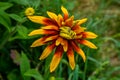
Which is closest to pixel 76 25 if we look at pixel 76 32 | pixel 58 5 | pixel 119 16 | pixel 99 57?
pixel 76 32

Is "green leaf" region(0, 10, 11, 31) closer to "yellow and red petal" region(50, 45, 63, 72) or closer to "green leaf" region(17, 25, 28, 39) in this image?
"green leaf" region(17, 25, 28, 39)

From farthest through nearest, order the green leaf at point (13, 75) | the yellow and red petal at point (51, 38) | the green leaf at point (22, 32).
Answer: the green leaf at point (13, 75), the green leaf at point (22, 32), the yellow and red petal at point (51, 38)

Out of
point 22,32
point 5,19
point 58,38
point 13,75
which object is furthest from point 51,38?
point 13,75

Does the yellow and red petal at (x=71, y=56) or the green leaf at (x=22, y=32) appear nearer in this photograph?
the yellow and red petal at (x=71, y=56)

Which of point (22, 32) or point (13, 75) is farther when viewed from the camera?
point (13, 75)

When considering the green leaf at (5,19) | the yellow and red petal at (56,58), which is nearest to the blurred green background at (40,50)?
the green leaf at (5,19)

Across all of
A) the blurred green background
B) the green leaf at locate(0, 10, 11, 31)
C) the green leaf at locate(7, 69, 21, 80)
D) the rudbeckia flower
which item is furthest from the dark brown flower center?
the green leaf at locate(7, 69, 21, 80)

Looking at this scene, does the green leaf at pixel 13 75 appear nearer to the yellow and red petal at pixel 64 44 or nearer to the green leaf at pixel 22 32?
the green leaf at pixel 22 32

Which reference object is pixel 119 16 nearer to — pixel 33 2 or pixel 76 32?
pixel 33 2

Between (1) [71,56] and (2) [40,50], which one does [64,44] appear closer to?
(1) [71,56]
